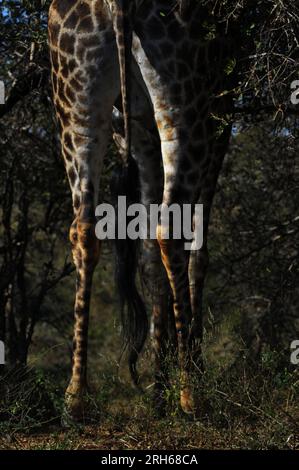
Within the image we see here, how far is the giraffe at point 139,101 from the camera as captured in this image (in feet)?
17.2

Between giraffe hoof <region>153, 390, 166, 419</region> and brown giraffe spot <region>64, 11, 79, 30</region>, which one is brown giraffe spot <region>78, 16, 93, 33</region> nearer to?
brown giraffe spot <region>64, 11, 79, 30</region>

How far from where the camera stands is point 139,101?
5566 millimetres

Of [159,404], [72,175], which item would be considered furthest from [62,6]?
[159,404]

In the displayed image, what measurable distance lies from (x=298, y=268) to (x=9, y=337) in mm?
2564

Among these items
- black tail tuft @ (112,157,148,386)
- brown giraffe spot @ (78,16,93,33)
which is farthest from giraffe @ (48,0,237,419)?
black tail tuft @ (112,157,148,386)

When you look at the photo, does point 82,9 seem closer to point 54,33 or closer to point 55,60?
point 54,33

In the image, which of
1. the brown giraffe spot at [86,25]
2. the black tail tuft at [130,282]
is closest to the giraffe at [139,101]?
the brown giraffe spot at [86,25]

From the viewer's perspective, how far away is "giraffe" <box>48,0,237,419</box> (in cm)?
523

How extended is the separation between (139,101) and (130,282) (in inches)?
51.7

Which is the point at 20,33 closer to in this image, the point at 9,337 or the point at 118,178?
the point at 118,178

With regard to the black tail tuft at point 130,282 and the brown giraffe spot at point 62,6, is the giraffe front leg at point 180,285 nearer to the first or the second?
the black tail tuft at point 130,282

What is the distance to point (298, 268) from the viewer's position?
7027 mm
